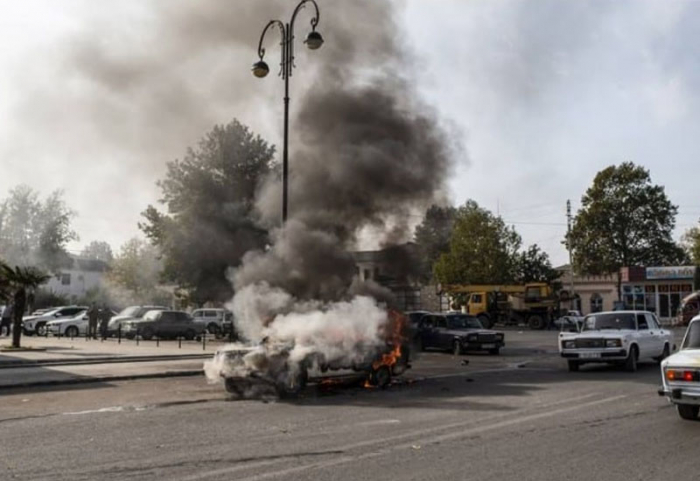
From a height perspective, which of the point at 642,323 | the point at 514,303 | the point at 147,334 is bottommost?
the point at 147,334

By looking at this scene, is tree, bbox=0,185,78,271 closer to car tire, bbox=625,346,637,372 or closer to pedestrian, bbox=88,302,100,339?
pedestrian, bbox=88,302,100,339

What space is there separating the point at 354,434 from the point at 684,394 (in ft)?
12.8

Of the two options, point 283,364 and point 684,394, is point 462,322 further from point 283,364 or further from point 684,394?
point 684,394

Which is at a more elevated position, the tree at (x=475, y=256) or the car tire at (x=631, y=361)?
the tree at (x=475, y=256)

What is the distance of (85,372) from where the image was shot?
1501cm

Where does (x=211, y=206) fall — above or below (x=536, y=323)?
above

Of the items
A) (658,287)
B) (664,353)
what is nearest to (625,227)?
(658,287)

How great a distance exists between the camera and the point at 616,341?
15.0m

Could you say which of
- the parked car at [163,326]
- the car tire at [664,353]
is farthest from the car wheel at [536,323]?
the car tire at [664,353]

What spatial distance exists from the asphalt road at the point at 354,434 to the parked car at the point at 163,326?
1635 cm

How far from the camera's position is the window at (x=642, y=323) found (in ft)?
53.2

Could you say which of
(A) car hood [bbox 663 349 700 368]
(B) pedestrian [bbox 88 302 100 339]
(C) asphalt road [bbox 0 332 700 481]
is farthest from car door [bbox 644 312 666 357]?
(B) pedestrian [bbox 88 302 100 339]

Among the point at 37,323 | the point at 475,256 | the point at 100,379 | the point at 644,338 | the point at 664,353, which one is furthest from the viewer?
the point at 475,256

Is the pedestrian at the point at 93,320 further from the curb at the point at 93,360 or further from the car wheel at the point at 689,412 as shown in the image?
the car wheel at the point at 689,412
